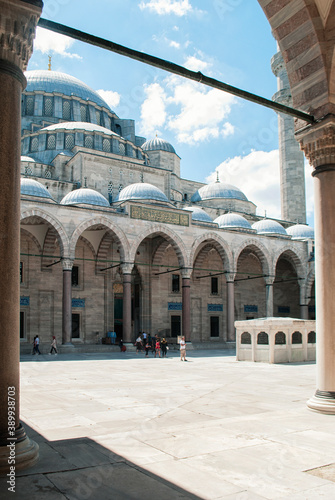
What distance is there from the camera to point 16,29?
3438 mm

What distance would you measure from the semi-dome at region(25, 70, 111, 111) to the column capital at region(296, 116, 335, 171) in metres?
30.0

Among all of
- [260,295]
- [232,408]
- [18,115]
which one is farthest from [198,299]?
[18,115]

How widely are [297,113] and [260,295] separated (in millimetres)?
24748

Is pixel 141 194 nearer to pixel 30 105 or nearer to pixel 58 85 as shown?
pixel 30 105

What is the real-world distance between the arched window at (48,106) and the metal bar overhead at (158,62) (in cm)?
2914

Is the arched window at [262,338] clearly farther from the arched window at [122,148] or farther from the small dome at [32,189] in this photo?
the arched window at [122,148]

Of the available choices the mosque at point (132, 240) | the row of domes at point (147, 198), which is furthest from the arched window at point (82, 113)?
the row of domes at point (147, 198)

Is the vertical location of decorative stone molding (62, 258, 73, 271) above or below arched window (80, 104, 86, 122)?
below

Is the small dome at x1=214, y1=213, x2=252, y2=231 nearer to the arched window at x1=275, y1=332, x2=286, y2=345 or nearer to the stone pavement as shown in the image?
the arched window at x1=275, y1=332, x2=286, y2=345

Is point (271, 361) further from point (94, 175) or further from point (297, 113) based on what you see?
point (94, 175)

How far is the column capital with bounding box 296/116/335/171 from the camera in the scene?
5.38 metres

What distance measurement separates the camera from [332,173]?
5418 mm

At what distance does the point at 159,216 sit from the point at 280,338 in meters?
9.90

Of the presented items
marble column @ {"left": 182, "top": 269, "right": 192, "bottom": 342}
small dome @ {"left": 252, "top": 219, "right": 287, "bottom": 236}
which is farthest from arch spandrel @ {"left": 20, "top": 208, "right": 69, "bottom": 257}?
small dome @ {"left": 252, "top": 219, "right": 287, "bottom": 236}
